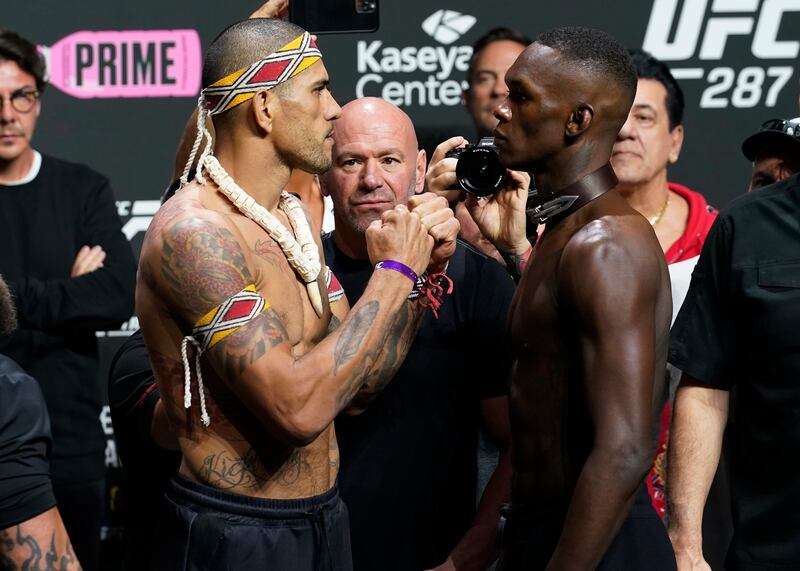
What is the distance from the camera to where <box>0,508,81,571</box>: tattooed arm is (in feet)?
7.27

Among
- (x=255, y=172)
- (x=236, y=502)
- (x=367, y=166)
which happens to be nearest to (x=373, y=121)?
(x=367, y=166)

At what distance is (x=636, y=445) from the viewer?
188 centimetres

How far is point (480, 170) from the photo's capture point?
8.57 feet

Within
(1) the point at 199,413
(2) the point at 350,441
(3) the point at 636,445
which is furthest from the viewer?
(2) the point at 350,441

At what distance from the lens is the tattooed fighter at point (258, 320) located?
6.68 ft

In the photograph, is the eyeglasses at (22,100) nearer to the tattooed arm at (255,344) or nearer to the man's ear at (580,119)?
the tattooed arm at (255,344)

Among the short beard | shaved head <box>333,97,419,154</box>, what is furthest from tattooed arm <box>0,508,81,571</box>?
shaved head <box>333,97,419,154</box>

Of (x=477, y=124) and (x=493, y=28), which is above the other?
(x=493, y=28)

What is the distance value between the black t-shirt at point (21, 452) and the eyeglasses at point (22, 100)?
6.20 feet

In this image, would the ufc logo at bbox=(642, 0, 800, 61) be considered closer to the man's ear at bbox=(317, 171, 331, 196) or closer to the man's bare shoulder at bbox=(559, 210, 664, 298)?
the man's ear at bbox=(317, 171, 331, 196)

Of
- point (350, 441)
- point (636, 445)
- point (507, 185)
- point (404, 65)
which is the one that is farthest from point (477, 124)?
point (636, 445)

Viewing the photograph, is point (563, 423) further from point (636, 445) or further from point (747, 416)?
point (747, 416)

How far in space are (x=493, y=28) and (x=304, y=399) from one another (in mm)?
2412

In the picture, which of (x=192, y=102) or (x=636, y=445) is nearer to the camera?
(x=636, y=445)
